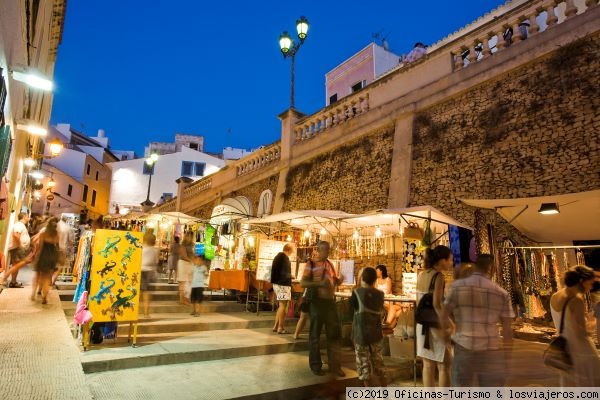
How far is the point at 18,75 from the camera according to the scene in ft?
19.2

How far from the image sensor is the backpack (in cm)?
430

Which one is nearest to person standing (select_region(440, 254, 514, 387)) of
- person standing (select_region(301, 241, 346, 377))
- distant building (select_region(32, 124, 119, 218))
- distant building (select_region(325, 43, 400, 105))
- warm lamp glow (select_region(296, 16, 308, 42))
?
person standing (select_region(301, 241, 346, 377))

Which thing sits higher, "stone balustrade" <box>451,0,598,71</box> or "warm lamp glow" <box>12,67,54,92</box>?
"stone balustrade" <box>451,0,598,71</box>

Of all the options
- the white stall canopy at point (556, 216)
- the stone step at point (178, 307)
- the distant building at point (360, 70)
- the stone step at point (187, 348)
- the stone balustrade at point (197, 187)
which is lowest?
the stone step at point (187, 348)

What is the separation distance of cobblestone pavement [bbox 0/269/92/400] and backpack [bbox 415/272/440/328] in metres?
3.45

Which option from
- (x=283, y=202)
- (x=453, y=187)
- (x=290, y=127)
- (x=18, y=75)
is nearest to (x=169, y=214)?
(x=283, y=202)

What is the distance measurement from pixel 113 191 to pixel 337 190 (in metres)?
29.5

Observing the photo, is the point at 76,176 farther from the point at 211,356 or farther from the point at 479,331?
the point at 479,331

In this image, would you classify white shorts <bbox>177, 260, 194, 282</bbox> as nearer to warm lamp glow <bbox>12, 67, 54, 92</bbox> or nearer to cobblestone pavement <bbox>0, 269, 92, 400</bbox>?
cobblestone pavement <bbox>0, 269, 92, 400</bbox>

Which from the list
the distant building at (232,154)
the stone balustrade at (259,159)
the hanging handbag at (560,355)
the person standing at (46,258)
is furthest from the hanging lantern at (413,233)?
the distant building at (232,154)

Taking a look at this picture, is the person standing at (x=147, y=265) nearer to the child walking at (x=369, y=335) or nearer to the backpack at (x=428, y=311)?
the child walking at (x=369, y=335)

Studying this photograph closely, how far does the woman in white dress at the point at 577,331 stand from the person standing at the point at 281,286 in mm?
4747

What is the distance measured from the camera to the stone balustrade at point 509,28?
25.1ft

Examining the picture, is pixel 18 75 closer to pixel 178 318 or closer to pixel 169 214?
pixel 178 318
